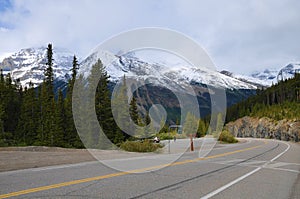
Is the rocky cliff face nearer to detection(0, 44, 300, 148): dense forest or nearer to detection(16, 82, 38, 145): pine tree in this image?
detection(0, 44, 300, 148): dense forest

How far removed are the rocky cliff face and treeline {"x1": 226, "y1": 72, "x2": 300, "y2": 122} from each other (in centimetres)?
176

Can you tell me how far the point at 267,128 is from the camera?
80250 mm

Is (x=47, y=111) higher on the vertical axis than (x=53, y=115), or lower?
higher

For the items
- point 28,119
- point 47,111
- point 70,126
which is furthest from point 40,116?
point 70,126

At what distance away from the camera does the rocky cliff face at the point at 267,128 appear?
201 ft

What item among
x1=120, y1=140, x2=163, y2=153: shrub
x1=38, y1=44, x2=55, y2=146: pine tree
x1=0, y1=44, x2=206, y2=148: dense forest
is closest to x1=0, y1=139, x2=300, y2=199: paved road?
x1=120, y1=140, x2=163, y2=153: shrub

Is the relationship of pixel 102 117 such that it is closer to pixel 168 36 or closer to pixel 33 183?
pixel 168 36

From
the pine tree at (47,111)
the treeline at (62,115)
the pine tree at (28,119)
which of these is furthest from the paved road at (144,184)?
the pine tree at (28,119)

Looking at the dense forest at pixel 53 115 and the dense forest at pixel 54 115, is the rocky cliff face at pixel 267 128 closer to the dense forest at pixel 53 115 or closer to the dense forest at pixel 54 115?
the dense forest at pixel 53 115

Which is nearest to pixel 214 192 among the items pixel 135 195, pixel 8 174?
pixel 135 195

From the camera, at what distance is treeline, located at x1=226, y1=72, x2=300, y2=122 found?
75.8 metres

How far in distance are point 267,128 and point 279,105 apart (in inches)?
608

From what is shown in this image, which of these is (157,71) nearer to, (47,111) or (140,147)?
(140,147)

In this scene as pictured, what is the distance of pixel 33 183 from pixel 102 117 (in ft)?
91.1
